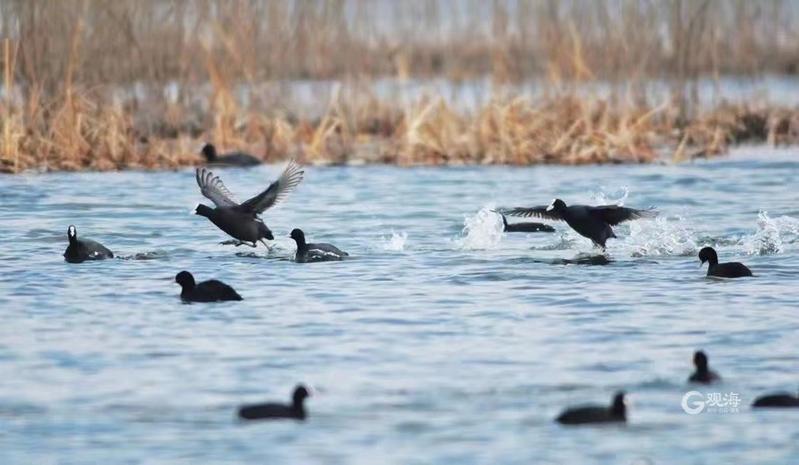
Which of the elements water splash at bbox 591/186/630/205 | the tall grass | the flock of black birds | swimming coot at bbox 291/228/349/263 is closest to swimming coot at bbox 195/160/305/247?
the flock of black birds

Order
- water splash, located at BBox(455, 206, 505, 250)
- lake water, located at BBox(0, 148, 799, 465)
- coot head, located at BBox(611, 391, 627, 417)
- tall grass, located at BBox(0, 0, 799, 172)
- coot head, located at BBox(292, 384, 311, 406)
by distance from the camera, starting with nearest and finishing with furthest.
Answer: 1. lake water, located at BBox(0, 148, 799, 465)
2. coot head, located at BBox(611, 391, 627, 417)
3. coot head, located at BBox(292, 384, 311, 406)
4. water splash, located at BBox(455, 206, 505, 250)
5. tall grass, located at BBox(0, 0, 799, 172)

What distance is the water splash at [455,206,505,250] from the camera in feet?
44.9

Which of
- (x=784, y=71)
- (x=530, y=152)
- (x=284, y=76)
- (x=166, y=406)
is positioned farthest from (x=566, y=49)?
(x=166, y=406)

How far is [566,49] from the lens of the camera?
19812 millimetres

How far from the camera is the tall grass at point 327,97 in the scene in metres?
18.4

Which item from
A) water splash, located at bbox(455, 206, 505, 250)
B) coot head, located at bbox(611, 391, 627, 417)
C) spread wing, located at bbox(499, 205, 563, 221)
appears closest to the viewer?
coot head, located at bbox(611, 391, 627, 417)

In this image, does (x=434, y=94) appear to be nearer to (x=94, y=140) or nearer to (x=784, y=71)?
(x=94, y=140)

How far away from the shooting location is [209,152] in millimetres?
19094

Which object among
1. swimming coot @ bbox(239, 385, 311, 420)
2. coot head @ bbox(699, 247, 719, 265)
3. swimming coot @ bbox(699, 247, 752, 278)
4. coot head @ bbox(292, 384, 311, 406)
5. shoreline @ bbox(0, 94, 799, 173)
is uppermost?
shoreline @ bbox(0, 94, 799, 173)

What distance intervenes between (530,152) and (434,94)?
214 centimetres

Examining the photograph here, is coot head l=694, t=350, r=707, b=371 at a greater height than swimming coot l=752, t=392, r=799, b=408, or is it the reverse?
coot head l=694, t=350, r=707, b=371

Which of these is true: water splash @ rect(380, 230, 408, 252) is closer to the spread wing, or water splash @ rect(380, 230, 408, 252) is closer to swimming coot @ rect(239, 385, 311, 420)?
the spread wing

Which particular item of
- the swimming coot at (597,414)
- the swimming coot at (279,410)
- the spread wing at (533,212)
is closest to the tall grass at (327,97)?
the spread wing at (533,212)

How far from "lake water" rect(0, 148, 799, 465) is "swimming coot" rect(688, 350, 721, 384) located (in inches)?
4.0
